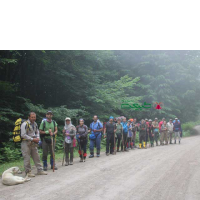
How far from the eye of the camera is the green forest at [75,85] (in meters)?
13.4

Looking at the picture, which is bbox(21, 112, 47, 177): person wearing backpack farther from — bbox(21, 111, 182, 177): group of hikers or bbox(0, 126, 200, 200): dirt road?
bbox(0, 126, 200, 200): dirt road

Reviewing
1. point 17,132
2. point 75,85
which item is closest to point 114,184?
point 17,132

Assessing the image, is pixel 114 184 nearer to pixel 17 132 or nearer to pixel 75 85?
pixel 17 132

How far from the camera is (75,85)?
1788 centimetres

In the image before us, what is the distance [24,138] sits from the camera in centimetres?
716

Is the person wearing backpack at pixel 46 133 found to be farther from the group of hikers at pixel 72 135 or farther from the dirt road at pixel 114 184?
the dirt road at pixel 114 184

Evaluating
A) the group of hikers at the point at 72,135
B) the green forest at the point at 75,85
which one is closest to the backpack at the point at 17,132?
the group of hikers at the point at 72,135

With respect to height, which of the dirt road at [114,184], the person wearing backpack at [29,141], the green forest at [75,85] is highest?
the green forest at [75,85]

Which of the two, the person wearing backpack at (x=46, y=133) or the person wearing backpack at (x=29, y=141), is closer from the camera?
the person wearing backpack at (x=29, y=141)

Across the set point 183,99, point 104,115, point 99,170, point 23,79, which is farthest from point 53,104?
point 183,99

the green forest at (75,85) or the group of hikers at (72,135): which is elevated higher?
the green forest at (75,85)

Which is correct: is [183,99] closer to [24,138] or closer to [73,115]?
[73,115]

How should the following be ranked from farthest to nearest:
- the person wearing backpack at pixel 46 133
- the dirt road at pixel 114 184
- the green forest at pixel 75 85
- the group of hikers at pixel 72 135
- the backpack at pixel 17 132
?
the green forest at pixel 75 85 < the person wearing backpack at pixel 46 133 < the group of hikers at pixel 72 135 < the backpack at pixel 17 132 < the dirt road at pixel 114 184
